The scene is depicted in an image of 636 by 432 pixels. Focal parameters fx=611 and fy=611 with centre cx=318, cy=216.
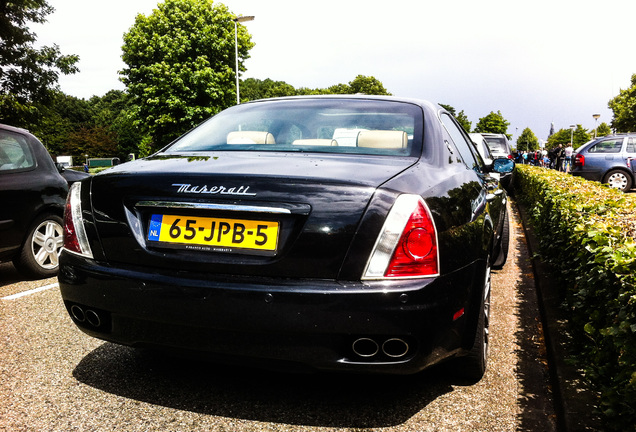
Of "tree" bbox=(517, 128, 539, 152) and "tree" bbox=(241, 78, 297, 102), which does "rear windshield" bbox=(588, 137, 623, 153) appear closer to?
"tree" bbox=(241, 78, 297, 102)

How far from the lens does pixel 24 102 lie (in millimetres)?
29703

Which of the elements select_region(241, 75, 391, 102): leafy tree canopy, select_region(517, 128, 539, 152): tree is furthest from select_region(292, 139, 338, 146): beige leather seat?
select_region(517, 128, 539, 152): tree

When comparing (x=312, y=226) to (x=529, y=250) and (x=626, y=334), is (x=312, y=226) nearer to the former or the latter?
(x=626, y=334)

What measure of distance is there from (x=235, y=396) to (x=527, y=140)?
160732 mm

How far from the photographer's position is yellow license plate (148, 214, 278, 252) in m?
2.54

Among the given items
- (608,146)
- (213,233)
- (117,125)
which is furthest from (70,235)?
(117,125)

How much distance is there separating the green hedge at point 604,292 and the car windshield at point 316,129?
1.20 metres

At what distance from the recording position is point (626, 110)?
219 ft

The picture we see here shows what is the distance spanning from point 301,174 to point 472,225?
101cm

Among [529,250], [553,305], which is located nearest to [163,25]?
[529,250]

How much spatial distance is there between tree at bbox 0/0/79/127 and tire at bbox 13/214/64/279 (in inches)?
976

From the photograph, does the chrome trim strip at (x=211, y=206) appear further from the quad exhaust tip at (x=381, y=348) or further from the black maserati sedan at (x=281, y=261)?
the quad exhaust tip at (x=381, y=348)

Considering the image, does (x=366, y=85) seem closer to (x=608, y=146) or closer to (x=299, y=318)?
(x=608, y=146)

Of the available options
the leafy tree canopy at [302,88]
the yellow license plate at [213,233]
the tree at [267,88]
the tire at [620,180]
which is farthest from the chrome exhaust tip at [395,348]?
the tree at [267,88]
